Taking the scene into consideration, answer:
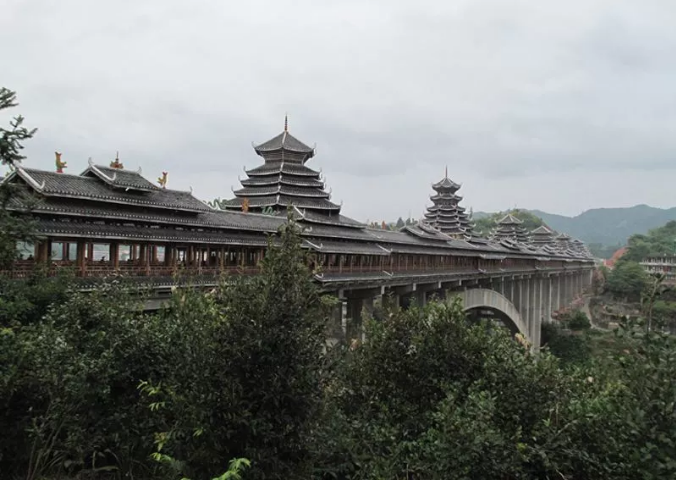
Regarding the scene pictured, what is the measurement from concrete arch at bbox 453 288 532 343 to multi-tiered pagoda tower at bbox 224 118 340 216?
48.6 ft

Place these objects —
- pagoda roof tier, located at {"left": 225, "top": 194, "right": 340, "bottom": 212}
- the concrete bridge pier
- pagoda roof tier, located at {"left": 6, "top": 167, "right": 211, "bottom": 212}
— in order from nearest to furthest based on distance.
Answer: pagoda roof tier, located at {"left": 6, "top": 167, "right": 211, "bottom": 212} < the concrete bridge pier < pagoda roof tier, located at {"left": 225, "top": 194, "right": 340, "bottom": 212}

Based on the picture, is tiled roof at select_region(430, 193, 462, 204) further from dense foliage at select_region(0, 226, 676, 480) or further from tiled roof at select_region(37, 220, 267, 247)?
dense foliage at select_region(0, 226, 676, 480)

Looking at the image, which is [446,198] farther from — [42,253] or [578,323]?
[42,253]

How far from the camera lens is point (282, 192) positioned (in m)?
36.5

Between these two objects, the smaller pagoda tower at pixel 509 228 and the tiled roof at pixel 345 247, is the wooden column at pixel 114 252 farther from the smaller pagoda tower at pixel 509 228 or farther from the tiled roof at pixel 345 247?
the smaller pagoda tower at pixel 509 228

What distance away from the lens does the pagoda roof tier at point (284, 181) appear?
122 feet

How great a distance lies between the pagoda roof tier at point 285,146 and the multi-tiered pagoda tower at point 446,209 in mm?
44273

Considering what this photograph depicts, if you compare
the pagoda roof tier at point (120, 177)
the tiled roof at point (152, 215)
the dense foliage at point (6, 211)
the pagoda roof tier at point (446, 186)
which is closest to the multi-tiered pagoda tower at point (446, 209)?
the pagoda roof tier at point (446, 186)

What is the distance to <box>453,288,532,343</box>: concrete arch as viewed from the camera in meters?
43.8

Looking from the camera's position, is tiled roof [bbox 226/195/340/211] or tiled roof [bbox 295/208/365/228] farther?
tiled roof [bbox 226/195/340/211]

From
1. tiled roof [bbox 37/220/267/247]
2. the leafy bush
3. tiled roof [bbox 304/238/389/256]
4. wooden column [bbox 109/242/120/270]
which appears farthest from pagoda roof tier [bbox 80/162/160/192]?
the leafy bush

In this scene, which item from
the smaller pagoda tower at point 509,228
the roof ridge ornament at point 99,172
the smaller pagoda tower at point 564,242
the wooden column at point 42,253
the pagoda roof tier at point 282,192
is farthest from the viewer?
the smaller pagoda tower at point 564,242

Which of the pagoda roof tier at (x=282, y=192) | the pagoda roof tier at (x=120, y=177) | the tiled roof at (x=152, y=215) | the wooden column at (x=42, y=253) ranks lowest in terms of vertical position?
the wooden column at (x=42, y=253)

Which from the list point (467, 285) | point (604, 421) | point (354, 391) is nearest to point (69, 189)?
point (354, 391)
